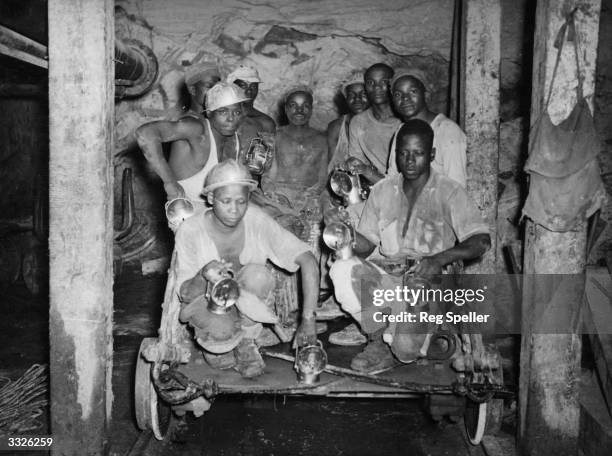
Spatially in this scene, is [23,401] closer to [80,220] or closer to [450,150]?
[80,220]

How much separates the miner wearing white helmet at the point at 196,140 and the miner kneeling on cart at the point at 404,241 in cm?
107

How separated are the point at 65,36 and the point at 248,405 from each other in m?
3.13

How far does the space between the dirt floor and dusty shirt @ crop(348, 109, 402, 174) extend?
1.61 meters

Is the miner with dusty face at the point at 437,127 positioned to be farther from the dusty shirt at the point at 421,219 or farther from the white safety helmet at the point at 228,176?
the white safety helmet at the point at 228,176

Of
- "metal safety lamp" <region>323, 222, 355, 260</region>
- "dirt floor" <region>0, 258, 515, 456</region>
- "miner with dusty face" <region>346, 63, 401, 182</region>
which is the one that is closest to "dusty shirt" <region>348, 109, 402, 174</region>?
"miner with dusty face" <region>346, 63, 401, 182</region>

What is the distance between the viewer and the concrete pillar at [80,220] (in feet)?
11.6

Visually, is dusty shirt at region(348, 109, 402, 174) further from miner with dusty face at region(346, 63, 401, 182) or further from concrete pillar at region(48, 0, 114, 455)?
concrete pillar at region(48, 0, 114, 455)

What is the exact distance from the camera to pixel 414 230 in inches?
171

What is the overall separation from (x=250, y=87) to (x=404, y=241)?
2.13 meters

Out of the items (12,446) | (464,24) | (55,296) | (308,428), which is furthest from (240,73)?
(12,446)

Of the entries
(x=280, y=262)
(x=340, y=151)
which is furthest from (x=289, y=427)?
(x=340, y=151)

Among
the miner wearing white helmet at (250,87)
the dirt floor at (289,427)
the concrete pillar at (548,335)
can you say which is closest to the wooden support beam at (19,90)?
the miner wearing white helmet at (250,87)

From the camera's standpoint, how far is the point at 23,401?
4969 mm

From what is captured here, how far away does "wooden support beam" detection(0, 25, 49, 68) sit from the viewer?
5.24m
